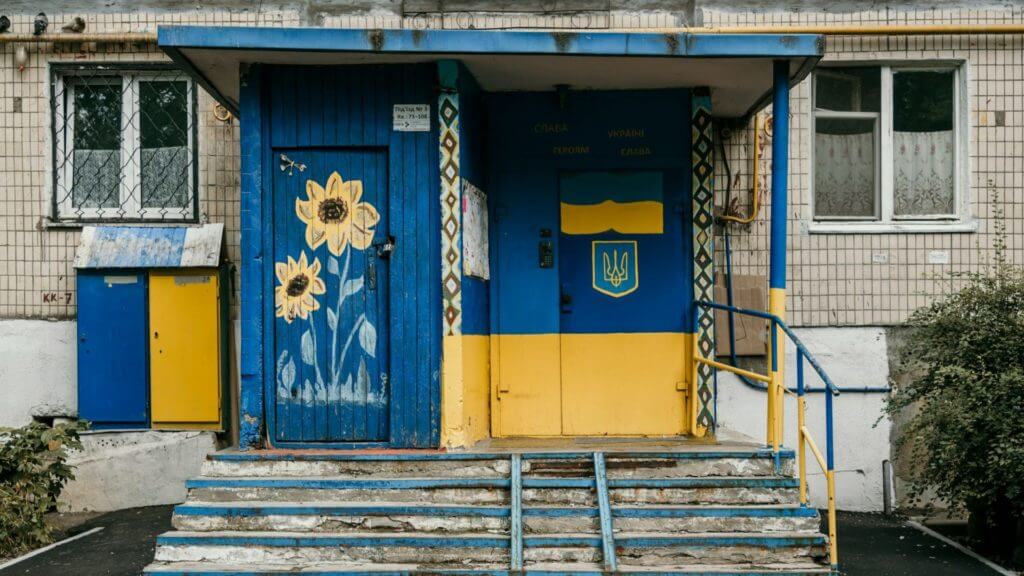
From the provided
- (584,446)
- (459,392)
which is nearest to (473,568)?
(459,392)

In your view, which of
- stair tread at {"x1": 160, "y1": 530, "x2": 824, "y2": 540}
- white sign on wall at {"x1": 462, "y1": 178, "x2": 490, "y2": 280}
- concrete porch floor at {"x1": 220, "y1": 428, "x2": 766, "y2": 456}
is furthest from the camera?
white sign on wall at {"x1": 462, "y1": 178, "x2": 490, "y2": 280}

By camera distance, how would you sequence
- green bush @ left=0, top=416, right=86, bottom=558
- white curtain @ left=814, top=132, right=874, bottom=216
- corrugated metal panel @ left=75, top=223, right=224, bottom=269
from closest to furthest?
green bush @ left=0, top=416, right=86, bottom=558
corrugated metal panel @ left=75, top=223, right=224, bottom=269
white curtain @ left=814, top=132, right=874, bottom=216

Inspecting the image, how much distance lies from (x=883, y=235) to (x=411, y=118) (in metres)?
4.65

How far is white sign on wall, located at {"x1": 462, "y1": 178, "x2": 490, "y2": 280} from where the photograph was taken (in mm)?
6933

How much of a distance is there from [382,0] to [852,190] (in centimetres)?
464

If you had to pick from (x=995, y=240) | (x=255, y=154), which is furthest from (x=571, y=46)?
(x=995, y=240)

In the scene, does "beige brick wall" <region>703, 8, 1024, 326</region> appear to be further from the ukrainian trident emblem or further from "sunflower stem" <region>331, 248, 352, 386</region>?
"sunflower stem" <region>331, 248, 352, 386</region>

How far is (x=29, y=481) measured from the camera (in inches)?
302

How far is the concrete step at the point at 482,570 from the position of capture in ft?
18.9

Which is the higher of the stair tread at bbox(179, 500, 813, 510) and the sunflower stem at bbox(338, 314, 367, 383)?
the sunflower stem at bbox(338, 314, 367, 383)

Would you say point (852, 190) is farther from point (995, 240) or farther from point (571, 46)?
point (571, 46)

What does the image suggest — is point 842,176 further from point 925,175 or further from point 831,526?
point 831,526

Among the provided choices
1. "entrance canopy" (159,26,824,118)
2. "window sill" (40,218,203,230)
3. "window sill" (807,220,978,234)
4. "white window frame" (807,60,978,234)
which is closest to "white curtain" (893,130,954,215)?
"white window frame" (807,60,978,234)

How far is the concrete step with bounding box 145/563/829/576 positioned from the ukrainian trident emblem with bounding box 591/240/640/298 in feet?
8.57
